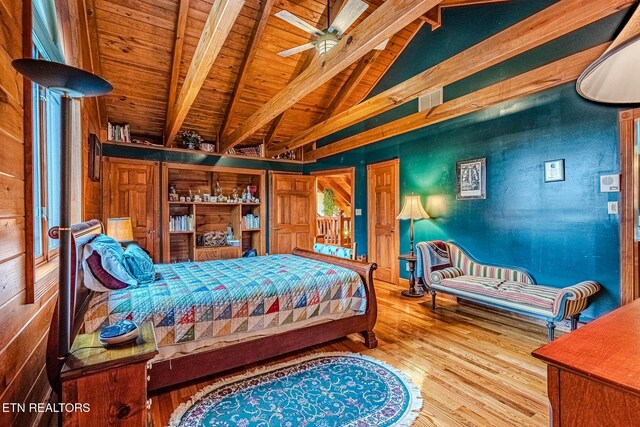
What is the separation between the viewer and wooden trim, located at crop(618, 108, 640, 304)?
274 cm

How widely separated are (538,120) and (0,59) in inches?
171

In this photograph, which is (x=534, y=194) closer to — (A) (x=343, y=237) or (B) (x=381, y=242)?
(B) (x=381, y=242)

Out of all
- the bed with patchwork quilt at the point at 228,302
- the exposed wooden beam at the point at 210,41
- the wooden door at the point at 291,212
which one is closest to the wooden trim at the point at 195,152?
the wooden door at the point at 291,212

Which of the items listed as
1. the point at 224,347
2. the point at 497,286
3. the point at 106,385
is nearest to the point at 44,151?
the point at 106,385

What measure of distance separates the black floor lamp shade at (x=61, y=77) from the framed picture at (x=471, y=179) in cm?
402

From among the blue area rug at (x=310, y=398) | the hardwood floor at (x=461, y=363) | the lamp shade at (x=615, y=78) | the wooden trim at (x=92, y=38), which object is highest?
the wooden trim at (x=92, y=38)

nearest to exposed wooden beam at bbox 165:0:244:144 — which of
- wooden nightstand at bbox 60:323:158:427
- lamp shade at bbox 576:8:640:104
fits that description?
lamp shade at bbox 576:8:640:104

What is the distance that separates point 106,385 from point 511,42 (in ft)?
10.7

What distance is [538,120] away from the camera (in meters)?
3.40

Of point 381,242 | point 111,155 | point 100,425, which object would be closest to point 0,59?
point 100,425

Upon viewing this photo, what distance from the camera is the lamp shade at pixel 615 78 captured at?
77 centimetres

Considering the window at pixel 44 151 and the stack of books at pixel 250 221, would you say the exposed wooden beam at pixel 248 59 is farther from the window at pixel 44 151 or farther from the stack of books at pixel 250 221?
the window at pixel 44 151

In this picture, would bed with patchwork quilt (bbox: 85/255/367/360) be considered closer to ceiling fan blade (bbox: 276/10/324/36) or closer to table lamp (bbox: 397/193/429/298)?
table lamp (bbox: 397/193/429/298)

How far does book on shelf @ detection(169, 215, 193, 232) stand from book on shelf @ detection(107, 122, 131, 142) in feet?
4.70
